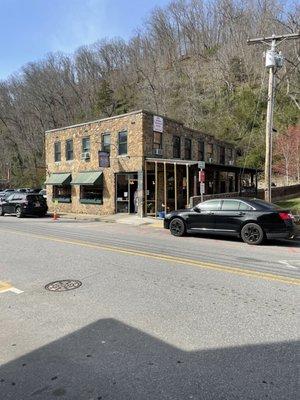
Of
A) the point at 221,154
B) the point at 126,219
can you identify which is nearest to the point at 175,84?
the point at 221,154

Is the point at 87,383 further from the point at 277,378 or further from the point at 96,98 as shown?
the point at 96,98

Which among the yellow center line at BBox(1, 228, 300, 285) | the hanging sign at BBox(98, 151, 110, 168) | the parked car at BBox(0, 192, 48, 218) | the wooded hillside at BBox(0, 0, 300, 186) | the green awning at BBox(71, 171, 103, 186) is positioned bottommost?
the yellow center line at BBox(1, 228, 300, 285)

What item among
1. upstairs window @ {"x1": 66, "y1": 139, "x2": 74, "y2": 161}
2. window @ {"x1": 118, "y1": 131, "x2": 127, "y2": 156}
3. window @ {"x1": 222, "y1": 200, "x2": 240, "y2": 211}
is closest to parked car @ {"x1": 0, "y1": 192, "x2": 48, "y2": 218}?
upstairs window @ {"x1": 66, "y1": 139, "x2": 74, "y2": 161}

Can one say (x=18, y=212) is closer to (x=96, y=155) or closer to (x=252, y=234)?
(x=96, y=155)

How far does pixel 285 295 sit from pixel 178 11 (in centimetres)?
7604

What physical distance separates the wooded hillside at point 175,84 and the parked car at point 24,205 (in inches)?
909

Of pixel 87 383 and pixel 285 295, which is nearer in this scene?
pixel 87 383

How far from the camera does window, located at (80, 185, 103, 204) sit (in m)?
25.5

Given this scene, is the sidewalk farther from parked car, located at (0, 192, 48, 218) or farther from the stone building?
parked car, located at (0, 192, 48, 218)

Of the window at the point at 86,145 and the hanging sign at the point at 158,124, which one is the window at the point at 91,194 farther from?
the hanging sign at the point at 158,124

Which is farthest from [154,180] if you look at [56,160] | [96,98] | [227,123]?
[96,98]

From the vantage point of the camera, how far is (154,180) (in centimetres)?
2342

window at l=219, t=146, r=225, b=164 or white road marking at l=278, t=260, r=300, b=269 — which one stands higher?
window at l=219, t=146, r=225, b=164

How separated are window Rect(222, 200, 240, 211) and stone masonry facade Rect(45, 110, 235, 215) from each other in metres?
9.55
